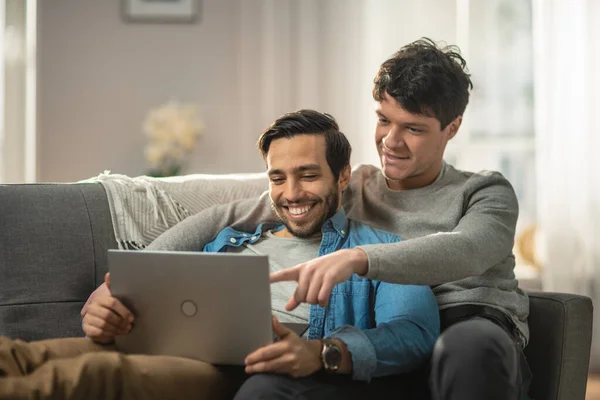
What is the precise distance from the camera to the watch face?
1449mm

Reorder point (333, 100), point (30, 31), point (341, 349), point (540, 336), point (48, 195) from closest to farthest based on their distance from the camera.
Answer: point (341, 349) → point (540, 336) → point (48, 195) → point (30, 31) → point (333, 100)

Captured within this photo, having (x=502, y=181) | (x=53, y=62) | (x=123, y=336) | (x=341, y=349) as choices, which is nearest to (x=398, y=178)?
(x=502, y=181)

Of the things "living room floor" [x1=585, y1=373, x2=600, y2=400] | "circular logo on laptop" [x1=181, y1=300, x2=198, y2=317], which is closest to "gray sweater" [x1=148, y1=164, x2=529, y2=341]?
"circular logo on laptop" [x1=181, y1=300, x2=198, y2=317]

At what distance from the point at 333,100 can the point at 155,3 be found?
104cm

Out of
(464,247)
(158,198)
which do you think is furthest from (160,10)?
(464,247)

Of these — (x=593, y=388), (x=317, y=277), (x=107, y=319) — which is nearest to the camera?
(x=317, y=277)

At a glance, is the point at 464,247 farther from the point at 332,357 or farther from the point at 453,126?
the point at 453,126

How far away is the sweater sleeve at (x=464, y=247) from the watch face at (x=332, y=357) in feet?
0.49

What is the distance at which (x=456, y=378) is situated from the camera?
1.40 metres

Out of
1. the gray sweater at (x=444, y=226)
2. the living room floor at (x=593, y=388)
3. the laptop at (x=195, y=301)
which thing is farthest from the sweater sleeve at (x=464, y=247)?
the living room floor at (x=593, y=388)

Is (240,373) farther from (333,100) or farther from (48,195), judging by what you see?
(333,100)

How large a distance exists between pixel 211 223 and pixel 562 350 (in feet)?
2.85

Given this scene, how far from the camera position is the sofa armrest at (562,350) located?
179 centimetres

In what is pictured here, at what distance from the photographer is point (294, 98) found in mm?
4059
